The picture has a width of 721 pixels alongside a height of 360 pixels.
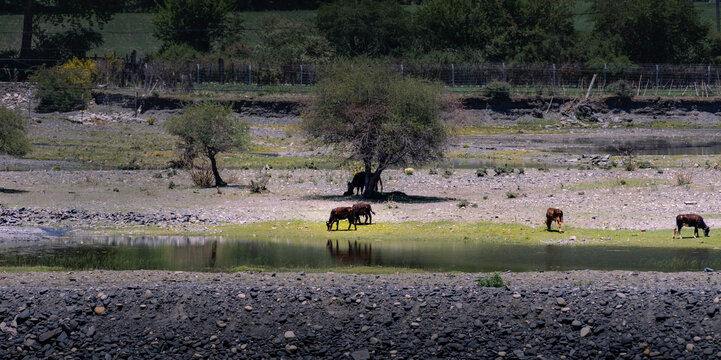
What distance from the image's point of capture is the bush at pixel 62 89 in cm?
7462

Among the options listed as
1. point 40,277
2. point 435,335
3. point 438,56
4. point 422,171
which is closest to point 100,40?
point 438,56

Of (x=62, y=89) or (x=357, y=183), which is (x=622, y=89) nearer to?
(x=62, y=89)

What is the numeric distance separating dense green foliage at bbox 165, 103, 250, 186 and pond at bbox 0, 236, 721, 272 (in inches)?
519

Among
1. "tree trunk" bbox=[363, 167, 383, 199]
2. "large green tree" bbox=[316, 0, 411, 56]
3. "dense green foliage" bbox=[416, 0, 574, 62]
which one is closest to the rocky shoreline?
"tree trunk" bbox=[363, 167, 383, 199]

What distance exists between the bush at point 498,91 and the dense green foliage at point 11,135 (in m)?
49.9

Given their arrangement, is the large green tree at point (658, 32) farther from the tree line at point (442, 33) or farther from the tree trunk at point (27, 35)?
the tree trunk at point (27, 35)

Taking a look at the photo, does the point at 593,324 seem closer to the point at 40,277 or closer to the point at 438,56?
the point at 40,277

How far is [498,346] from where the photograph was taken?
15664 mm

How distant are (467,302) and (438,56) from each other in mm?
77955

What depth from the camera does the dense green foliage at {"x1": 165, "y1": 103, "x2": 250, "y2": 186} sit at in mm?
40406

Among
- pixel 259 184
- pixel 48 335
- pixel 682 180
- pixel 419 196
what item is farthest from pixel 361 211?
pixel 48 335

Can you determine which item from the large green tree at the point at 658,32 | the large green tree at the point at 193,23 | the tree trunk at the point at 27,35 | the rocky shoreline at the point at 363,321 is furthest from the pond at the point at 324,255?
the large green tree at the point at 193,23

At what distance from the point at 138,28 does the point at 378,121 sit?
91202 mm

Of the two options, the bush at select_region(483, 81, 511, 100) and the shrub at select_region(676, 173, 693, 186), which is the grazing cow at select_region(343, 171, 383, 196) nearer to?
the shrub at select_region(676, 173, 693, 186)
